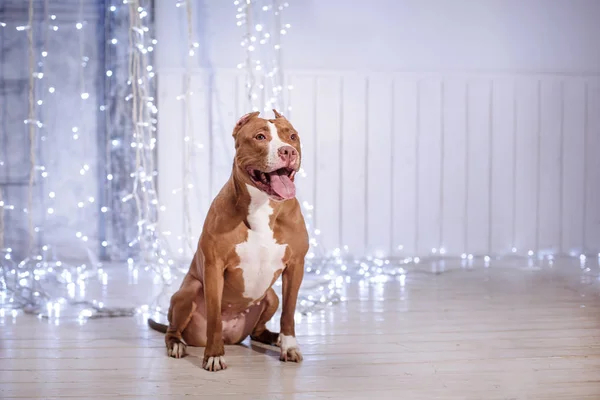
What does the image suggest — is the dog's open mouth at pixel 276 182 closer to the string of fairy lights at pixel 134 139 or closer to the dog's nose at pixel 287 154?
the dog's nose at pixel 287 154

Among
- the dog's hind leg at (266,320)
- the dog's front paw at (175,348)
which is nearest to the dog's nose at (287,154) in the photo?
the dog's hind leg at (266,320)

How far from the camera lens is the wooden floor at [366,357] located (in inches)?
74.7

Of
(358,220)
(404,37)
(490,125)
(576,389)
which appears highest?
(404,37)

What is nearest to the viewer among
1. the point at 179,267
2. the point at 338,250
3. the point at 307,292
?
the point at 307,292

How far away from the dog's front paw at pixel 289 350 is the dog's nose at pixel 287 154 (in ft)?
1.94

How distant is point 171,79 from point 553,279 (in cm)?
248

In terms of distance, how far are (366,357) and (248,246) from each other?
53 cm

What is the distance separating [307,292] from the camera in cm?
337

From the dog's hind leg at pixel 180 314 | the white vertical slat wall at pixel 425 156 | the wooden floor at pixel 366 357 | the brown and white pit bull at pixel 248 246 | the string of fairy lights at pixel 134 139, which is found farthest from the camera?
the white vertical slat wall at pixel 425 156

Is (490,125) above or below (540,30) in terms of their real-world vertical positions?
below

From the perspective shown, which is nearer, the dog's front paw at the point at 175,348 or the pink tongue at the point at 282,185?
the pink tongue at the point at 282,185

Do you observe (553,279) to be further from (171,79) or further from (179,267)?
(171,79)

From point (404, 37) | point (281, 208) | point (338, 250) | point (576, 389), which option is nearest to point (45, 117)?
point (338, 250)

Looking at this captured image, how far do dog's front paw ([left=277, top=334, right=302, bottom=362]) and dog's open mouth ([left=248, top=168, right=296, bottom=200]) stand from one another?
0.49m
